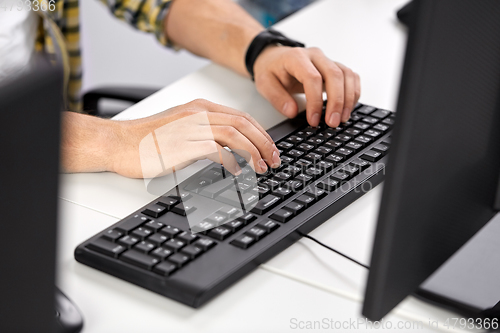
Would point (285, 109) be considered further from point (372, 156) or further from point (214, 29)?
point (214, 29)

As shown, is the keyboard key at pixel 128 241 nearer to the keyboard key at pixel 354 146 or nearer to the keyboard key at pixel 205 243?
the keyboard key at pixel 205 243

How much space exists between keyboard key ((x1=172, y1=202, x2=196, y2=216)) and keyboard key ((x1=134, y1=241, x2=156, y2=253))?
0.20 feet

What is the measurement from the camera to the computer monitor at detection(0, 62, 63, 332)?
235 millimetres

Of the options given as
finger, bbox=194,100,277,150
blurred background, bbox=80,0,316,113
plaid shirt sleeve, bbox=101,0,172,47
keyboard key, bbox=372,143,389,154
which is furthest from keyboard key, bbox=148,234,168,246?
blurred background, bbox=80,0,316,113

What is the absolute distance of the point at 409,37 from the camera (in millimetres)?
317

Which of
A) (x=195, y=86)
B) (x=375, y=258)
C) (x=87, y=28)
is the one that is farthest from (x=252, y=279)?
(x=87, y=28)

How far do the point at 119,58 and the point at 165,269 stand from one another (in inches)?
80.9

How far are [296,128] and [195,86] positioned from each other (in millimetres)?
230

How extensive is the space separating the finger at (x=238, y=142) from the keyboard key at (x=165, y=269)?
0.63 ft

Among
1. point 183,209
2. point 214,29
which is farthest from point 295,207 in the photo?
point 214,29

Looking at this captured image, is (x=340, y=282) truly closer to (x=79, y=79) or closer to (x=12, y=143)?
(x=12, y=143)

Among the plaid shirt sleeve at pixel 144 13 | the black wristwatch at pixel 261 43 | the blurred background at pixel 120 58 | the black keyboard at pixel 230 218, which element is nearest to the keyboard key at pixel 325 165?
the black keyboard at pixel 230 218

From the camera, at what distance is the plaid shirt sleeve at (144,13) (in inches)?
46.9

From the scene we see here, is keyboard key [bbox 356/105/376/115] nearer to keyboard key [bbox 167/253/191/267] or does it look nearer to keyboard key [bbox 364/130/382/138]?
keyboard key [bbox 364/130/382/138]
